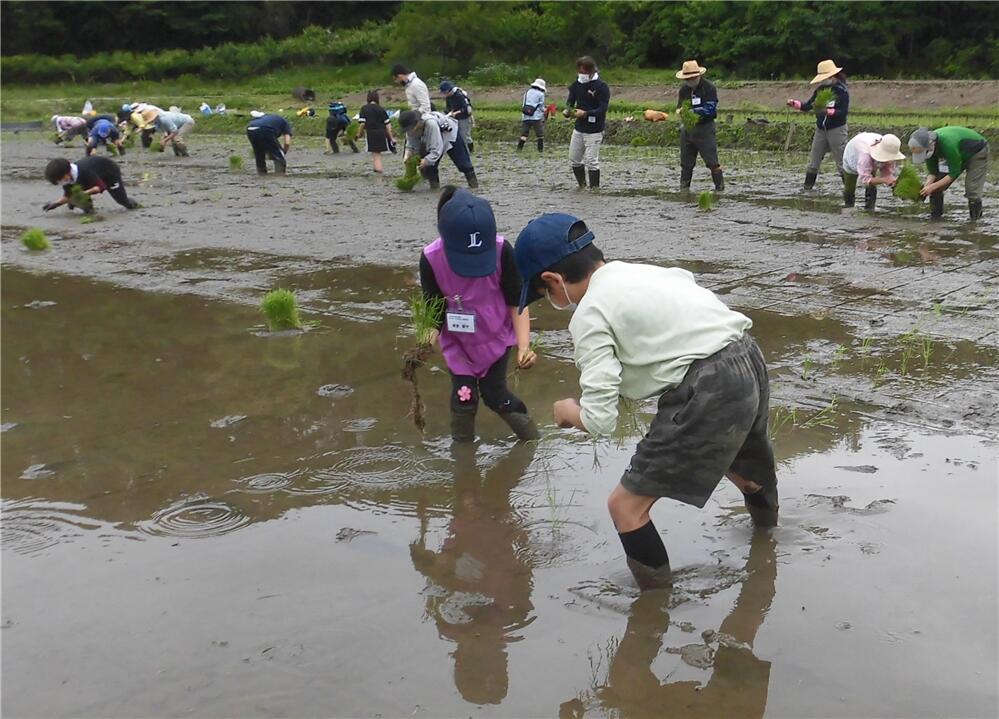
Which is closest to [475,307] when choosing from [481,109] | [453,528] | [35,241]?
[453,528]

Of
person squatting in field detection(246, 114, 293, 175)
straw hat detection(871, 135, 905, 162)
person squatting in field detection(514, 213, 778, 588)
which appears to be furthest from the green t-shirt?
person squatting in field detection(246, 114, 293, 175)

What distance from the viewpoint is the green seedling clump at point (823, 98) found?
465 inches

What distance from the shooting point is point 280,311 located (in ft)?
24.0

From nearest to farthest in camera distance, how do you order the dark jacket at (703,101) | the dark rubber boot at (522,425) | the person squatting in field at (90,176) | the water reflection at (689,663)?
1. the water reflection at (689,663)
2. the dark rubber boot at (522,425)
3. the dark jacket at (703,101)
4. the person squatting in field at (90,176)

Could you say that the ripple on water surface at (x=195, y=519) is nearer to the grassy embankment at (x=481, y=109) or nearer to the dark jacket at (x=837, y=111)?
the dark jacket at (x=837, y=111)

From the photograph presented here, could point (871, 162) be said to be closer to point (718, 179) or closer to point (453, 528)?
point (718, 179)

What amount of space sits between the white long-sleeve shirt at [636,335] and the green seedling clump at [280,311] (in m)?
4.31

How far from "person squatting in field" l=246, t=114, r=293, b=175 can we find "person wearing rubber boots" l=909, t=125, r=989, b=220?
35.0 feet

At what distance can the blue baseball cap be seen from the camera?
3426mm

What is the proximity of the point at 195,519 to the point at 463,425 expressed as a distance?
1396 mm

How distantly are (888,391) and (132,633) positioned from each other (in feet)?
13.4

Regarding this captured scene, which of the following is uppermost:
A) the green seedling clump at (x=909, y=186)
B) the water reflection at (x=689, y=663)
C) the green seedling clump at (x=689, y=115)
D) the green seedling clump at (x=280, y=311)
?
Result: the green seedling clump at (x=689, y=115)

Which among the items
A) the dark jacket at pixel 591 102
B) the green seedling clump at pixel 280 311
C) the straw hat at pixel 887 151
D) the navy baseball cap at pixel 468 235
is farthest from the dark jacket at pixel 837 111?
the navy baseball cap at pixel 468 235

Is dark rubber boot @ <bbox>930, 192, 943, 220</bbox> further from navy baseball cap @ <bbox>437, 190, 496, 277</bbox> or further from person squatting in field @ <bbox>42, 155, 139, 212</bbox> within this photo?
person squatting in field @ <bbox>42, 155, 139, 212</bbox>
